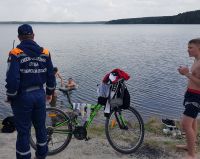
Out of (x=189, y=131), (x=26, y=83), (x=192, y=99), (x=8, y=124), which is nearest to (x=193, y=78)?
(x=192, y=99)

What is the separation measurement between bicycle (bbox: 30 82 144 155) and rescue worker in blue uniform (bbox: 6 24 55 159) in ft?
3.47

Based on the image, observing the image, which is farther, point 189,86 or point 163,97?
point 163,97

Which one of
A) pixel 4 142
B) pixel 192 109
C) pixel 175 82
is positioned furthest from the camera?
pixel 175 82

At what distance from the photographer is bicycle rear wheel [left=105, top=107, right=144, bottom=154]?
6652mm

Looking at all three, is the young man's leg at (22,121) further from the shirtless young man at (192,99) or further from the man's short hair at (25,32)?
the shirtless young man at (192,99)

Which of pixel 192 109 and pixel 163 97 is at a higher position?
pixel 192 109

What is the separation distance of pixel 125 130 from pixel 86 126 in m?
0.80

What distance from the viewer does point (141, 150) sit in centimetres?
673

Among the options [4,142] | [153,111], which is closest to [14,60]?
[4,142]

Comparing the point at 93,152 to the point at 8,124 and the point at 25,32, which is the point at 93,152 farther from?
the point at 25,32

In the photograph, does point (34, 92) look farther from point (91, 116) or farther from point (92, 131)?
point (92, 131)

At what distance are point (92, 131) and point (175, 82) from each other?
22379 millimetres

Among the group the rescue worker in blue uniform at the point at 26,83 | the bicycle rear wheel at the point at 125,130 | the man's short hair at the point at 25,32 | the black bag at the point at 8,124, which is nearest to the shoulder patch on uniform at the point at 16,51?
the rescue worker in blue uniform at the point at 26,83

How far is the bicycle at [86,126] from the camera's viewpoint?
661cm
